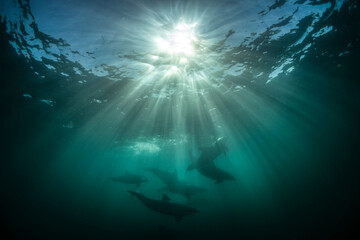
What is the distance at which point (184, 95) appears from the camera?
599 inches

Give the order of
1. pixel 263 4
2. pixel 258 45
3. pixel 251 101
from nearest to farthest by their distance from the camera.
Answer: pixel 263 4
pixel 258 45
pixel 251 101

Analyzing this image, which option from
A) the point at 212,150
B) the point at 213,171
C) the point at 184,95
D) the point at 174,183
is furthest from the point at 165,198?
the point at 184,95

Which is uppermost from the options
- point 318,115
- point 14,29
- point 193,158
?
point 318,115

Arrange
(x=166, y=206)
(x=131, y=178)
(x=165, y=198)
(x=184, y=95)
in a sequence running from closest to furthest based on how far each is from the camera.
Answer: (x=165, y=198) < (x=166, y=206) < (x=184, y=95) < (x=131, y=178)

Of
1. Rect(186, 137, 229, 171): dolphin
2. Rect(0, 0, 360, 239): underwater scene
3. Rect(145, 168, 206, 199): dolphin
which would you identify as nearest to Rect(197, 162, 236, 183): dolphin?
Rect(0, 0, 360, 239): underwater scene

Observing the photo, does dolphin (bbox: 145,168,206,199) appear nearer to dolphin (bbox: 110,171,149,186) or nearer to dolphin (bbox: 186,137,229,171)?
dolphin (bbox: 110,171,149,186)

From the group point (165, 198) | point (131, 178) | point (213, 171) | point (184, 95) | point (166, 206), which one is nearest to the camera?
point (165, 198)

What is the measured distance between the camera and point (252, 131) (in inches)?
1150

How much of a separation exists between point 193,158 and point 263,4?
921cm

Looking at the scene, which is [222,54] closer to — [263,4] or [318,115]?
[263,4]

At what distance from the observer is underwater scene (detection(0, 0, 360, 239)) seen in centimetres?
827

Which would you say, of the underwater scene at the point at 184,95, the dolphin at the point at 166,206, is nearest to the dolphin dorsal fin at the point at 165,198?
the dolphin at the point at 166,206

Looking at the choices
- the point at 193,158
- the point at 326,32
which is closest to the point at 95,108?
the point at 193,158

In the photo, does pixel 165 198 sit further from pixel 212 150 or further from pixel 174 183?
pixel 174 183
